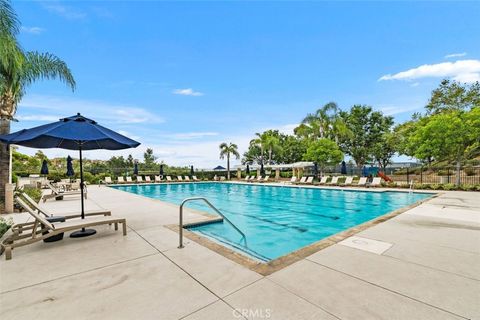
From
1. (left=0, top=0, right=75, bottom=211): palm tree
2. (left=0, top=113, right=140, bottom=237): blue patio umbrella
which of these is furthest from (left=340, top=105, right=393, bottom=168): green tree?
(left=0, top=113, right=140, bottom=237): blue patio umbrella

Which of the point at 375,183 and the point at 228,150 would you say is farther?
the point at 228,150

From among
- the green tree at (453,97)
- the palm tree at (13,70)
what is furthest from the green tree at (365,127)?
the palm tree at (13,70)

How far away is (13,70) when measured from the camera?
6.79 meters

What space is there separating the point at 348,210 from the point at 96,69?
1855cm

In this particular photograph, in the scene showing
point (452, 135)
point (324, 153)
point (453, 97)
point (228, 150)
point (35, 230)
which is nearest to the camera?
point (35, 230)

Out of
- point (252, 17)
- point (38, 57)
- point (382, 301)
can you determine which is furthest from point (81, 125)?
point (252, 17)

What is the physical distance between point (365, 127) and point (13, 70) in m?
34.4

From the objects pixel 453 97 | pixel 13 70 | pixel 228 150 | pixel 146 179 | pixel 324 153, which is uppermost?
pixel 453 97

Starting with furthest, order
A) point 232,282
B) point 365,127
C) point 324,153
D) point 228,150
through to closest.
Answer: point 228,150, point 365,127, point 324,153, point 232,282

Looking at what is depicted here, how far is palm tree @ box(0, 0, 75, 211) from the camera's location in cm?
609

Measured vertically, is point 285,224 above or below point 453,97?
below

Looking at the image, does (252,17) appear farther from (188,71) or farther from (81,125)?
(81,125)

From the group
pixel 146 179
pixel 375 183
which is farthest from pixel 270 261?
pixel 146 179

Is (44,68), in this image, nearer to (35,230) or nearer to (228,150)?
(35,230)
